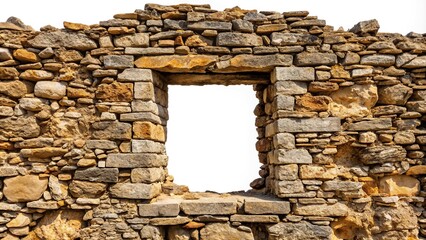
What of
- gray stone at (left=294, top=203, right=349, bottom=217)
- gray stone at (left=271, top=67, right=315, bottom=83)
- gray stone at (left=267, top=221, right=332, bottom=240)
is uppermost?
gray stone at (left=271, top=67, right=315, bottom=83)

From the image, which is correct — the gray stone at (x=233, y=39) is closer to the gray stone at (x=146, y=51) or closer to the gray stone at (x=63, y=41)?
the gray stone at (x=146, y=51)

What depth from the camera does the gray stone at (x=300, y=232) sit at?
4.38 m

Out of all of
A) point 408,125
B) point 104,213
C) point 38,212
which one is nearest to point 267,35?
point 408,125

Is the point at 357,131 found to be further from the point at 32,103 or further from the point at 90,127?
the point at 32,103

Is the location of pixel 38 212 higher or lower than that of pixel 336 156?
lower

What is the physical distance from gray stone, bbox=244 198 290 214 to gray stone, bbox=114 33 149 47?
8.15 feet

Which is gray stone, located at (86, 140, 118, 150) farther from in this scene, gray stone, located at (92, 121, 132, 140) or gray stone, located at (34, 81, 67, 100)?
gray stone, located at (34, 81, 67, 100)

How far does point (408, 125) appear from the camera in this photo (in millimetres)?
4633

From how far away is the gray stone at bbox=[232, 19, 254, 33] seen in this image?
15.2 ft

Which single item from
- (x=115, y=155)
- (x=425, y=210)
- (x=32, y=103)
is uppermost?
(x=32, y=103)

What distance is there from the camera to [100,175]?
14.5ft

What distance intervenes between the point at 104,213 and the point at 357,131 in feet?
11.3

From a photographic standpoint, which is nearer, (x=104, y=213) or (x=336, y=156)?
(x=104, y=213)

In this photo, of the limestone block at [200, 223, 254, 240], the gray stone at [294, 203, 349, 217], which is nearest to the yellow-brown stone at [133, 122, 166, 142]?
the limestone block at [200, 223, 254, 240]
